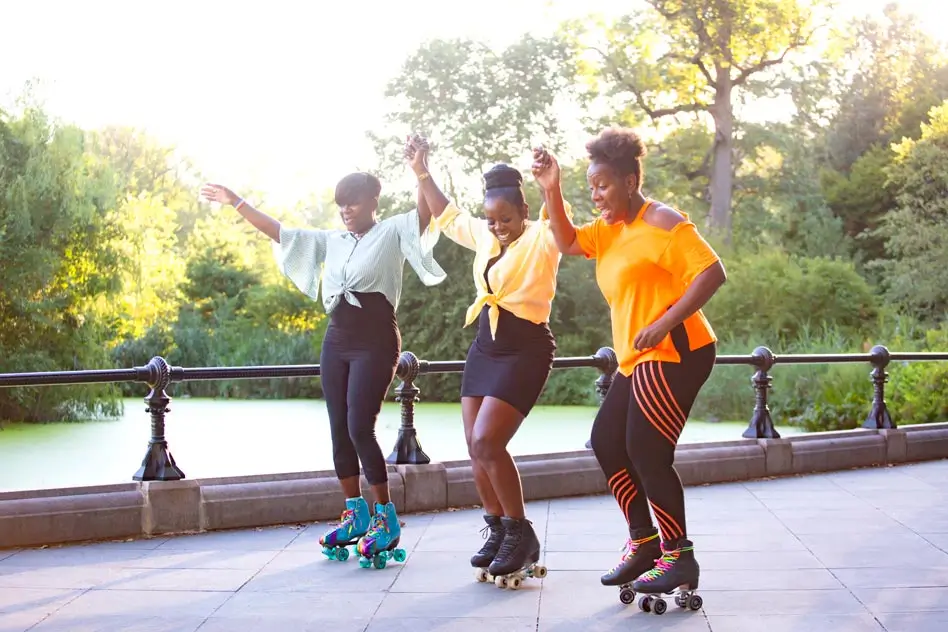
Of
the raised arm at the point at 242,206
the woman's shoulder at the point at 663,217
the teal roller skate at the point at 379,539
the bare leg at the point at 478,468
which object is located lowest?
the teal roller skate at the point at 379,539

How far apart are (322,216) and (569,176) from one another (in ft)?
107

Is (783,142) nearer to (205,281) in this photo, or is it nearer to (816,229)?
(816,229)

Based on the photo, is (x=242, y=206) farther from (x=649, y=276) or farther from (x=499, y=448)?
(x=649, y=276)

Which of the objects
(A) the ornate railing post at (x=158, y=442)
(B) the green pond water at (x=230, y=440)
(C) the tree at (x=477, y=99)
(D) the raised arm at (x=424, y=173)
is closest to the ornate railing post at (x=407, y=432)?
(A) the ornate railing post at (x=158, y=442)

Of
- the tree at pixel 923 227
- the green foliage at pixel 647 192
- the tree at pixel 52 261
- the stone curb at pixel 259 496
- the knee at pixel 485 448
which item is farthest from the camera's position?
the tree at pixel 923 227

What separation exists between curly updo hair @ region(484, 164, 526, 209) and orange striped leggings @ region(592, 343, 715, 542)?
891 millimetres

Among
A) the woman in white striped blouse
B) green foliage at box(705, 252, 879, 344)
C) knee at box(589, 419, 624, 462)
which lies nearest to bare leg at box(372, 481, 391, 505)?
the woman in white striped blouse

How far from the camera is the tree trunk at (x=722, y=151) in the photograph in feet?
97.9

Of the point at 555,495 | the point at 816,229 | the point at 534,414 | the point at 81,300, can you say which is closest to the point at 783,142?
the point at 816,229

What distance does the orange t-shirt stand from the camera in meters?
4.57

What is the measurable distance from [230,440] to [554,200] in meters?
13.6

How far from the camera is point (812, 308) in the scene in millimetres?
22406

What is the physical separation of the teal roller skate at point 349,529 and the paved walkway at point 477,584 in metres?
0.09

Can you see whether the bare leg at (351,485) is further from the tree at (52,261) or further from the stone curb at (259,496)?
the tree at (52,261)
